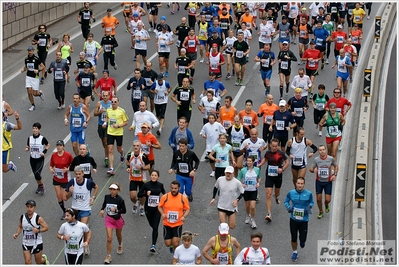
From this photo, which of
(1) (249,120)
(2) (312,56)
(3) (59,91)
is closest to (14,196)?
(3) (59,91)

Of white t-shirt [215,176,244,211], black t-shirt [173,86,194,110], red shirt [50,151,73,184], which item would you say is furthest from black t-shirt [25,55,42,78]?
white t-shirt [215,176,244,211]

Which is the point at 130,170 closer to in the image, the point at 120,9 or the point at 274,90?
the point at 274,90

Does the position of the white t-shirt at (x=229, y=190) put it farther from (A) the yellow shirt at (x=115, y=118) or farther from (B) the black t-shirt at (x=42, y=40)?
(B) the black t-shirt at (x=42, y=40)

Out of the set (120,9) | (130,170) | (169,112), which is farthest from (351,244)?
(120,9)

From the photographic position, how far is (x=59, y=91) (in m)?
22.8

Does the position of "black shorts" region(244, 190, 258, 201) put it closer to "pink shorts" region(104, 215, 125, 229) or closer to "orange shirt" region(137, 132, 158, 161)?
"orange shirt" region(137, 132, 158, 161)

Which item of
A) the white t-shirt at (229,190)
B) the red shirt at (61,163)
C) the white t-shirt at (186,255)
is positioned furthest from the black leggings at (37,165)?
the white t-shirt at (186,255)

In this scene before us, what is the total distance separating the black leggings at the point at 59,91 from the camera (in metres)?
22.7

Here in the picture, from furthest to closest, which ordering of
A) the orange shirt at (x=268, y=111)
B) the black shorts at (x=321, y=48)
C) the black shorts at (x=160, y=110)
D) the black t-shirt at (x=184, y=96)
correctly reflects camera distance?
the black shorts at (x=321, y=48), the black shorts at (x=160, y=110), the black t-shirt at (x=184, y=96), the orange shirt at (x=268, y=111)

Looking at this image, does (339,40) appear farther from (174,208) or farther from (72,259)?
(72,259)

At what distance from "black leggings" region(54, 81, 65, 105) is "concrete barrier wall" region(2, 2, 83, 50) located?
6.43m

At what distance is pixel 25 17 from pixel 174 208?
53.7ft

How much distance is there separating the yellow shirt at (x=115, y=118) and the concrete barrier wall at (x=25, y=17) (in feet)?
35.0

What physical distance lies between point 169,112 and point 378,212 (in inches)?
276
